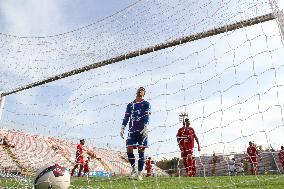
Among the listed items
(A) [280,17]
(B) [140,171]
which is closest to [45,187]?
(B) [140,171]

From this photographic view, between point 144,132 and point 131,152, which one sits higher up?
point 144,132

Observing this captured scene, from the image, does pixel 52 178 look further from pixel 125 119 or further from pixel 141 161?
pixel 125 119

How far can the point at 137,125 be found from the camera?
738cm

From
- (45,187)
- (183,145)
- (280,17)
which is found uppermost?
(280,17)

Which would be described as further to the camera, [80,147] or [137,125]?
[80,147]

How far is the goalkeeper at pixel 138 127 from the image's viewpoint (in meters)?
7.16

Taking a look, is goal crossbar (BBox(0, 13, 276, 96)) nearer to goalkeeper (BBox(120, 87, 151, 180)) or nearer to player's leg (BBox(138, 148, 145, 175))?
goalkeeper (BBox(120, 87, 151, 180))

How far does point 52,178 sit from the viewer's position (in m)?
4.62

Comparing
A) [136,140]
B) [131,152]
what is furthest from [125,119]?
[131,152]

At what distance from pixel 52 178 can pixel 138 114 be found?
307cm

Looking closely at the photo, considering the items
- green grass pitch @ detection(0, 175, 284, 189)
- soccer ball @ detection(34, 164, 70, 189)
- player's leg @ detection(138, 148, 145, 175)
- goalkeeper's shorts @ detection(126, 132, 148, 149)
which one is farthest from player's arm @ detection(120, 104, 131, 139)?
soccer ball @ detection(34, 164, 70, 189)

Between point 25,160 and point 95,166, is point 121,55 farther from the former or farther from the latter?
point 95,166

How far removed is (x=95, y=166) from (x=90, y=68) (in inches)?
A: 857

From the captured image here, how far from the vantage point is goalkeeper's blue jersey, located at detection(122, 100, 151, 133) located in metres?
7.33
